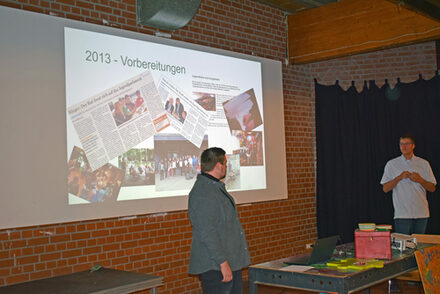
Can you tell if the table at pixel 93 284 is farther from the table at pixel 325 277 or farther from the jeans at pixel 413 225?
the jeans at pixel 413 225

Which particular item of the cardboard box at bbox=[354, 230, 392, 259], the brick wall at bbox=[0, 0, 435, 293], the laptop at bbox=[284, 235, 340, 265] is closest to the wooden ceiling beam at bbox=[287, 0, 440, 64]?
the brick wall at bbox=[0, 0, 435, 293]

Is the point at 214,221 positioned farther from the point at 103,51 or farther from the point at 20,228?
the point at 103,51

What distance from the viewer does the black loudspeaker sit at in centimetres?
480

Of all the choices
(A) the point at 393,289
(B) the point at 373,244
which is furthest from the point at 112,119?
(A) the point at 393,289

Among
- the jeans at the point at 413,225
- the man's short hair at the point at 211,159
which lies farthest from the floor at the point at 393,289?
the man's short hair at the point at 211,159

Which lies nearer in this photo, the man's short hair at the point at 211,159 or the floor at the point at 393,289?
the man's short hair at the point at 211,159

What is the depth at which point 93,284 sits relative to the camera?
3.21 metres

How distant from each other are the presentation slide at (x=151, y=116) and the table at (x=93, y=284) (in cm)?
119

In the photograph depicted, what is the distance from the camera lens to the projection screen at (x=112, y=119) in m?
4.22

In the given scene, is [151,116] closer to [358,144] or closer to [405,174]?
[405,174]

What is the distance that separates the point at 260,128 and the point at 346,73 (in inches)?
72.4

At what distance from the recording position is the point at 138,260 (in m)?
5.02

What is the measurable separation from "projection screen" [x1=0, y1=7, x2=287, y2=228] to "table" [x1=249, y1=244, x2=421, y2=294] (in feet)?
6.31

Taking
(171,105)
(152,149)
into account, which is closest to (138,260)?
(152,149)
